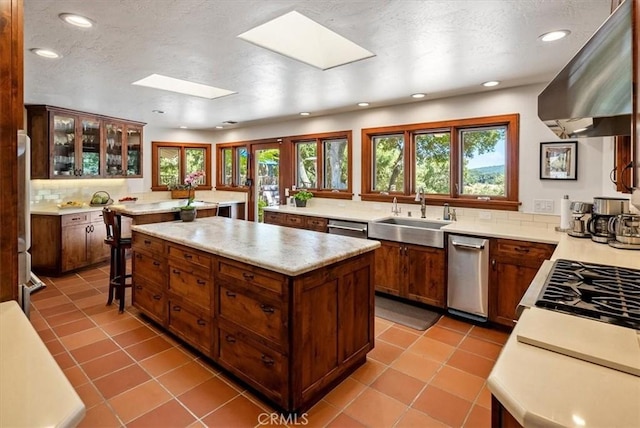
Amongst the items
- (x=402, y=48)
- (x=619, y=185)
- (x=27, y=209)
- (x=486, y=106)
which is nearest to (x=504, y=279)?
(x=619, y=185)

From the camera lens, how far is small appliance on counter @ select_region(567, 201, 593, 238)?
2.77 metres

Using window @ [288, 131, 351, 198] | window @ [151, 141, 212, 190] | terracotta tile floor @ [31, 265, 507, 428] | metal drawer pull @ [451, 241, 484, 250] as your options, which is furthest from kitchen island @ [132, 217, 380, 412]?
window @ [151, 141, 212, 190]

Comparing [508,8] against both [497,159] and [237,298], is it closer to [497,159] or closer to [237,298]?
[497,159]

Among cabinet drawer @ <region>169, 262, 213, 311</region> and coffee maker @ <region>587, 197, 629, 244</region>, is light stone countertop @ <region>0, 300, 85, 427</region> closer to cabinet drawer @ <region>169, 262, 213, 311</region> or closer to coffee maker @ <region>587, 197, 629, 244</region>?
cabinet drawer @ <region>169, 262, 213, 311</region>

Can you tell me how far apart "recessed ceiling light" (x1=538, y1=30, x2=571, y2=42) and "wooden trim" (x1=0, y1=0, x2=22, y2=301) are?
2863 mm

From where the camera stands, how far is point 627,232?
2.37 m

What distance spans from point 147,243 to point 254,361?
1.69 metres

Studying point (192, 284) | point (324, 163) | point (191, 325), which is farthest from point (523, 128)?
point (191, 325)

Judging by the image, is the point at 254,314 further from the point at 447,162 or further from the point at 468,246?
the point at 447,162

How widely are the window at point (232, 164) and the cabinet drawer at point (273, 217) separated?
1.82 m

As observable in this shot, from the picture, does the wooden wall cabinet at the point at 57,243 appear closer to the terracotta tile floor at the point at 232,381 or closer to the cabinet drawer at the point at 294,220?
the terracotta tile floor at the point at 232,381

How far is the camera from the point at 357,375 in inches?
96.4

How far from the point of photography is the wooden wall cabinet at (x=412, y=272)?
11.5 ft

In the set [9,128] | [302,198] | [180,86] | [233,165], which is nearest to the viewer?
[9,128]
